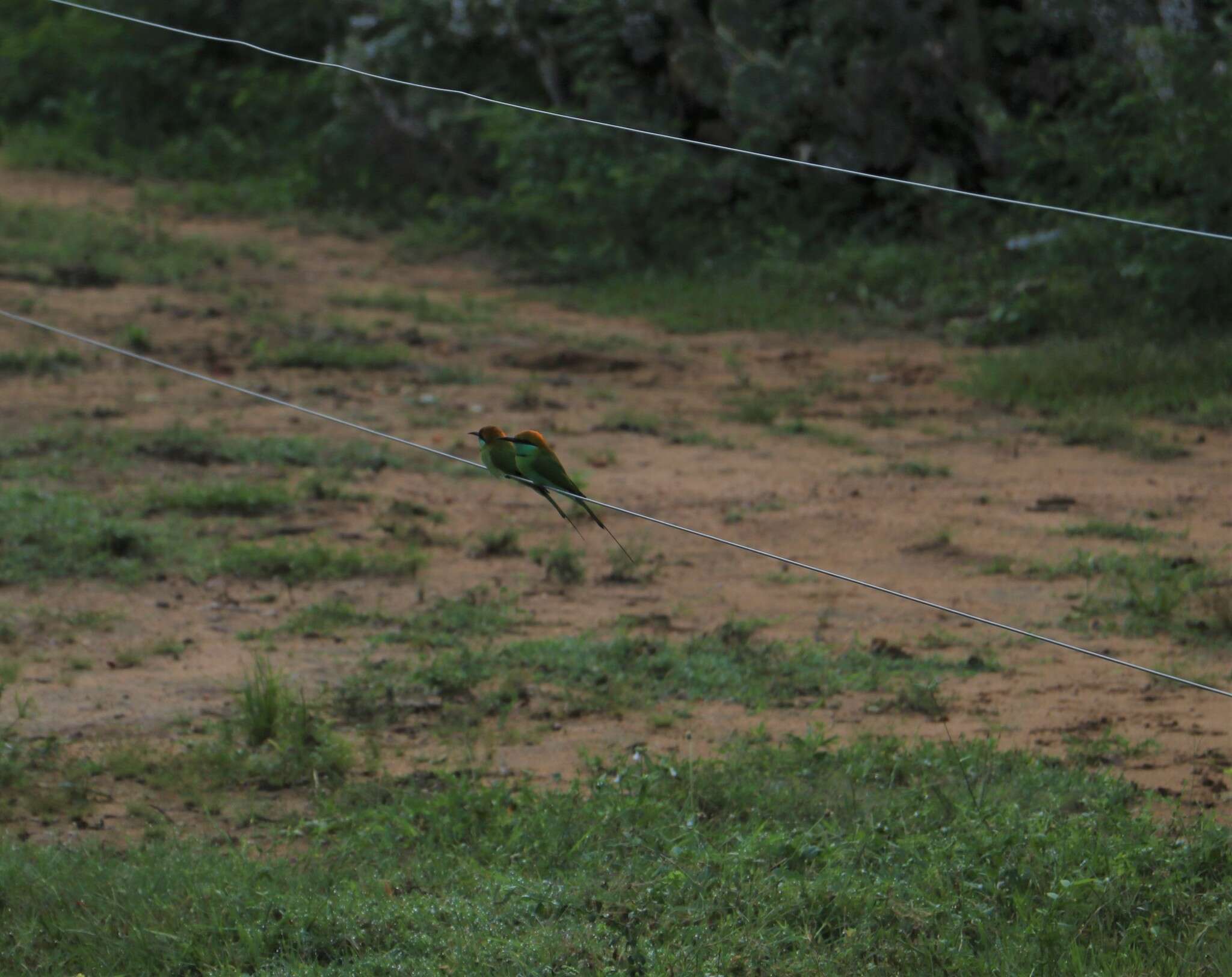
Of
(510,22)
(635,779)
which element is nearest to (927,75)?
(510,22)

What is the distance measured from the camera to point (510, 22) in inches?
468

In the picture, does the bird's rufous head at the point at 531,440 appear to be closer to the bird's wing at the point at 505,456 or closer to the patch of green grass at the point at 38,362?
the bird's wing at the point at 505,456

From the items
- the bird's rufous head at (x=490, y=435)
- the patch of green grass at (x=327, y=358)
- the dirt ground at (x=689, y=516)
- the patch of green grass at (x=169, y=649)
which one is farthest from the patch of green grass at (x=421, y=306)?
the bird's rufous head at (x=490, y=435)

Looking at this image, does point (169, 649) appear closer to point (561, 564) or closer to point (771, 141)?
point (561, 564)

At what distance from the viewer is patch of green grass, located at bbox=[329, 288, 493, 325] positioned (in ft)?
29.9

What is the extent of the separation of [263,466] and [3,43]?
10.7 metres

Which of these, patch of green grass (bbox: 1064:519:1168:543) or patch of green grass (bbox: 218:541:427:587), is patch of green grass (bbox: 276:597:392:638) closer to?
patch of green grass (bbox: 218:541:427:587)

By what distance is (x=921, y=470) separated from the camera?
20.7 ft

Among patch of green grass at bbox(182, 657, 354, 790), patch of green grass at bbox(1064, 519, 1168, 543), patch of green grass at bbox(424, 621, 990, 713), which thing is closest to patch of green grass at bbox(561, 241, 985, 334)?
patch of green grass at bbox(1064, 519, 1168, 543)

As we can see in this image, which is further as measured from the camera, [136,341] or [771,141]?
[771,141]

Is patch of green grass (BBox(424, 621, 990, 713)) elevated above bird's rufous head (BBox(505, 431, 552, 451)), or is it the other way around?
bird's rufous head (BBox(505, 431, 552, 451))

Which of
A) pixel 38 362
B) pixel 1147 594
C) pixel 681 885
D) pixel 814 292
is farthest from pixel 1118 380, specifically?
pixel 38 362

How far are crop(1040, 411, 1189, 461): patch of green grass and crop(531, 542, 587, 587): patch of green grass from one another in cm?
259

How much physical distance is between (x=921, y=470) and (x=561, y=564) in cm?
188
